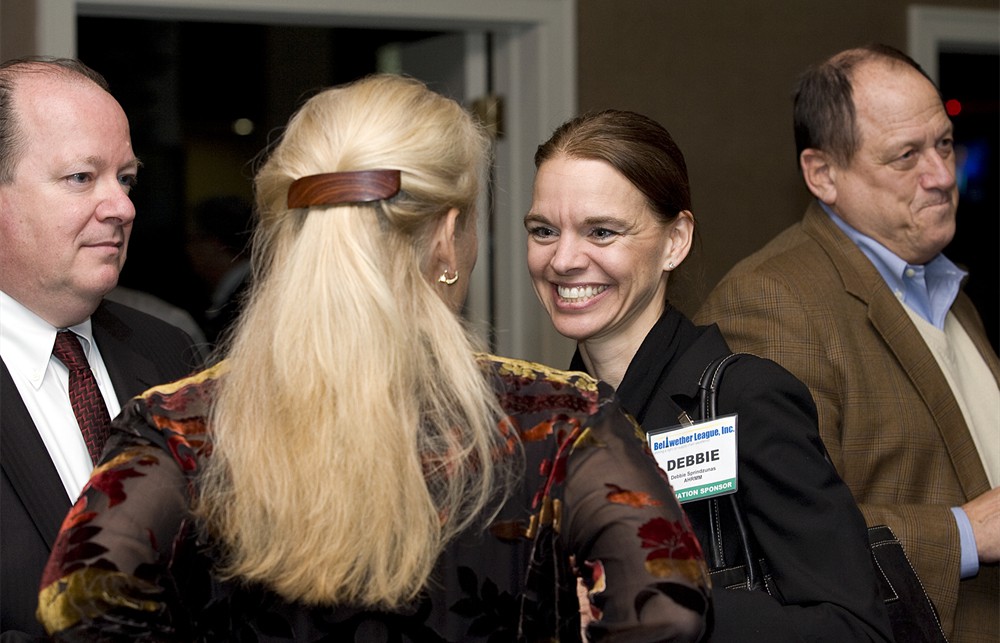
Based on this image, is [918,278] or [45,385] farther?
[918,278]

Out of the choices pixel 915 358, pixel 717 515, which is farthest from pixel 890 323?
pixel 717 515

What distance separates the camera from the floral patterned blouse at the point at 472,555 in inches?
47.1

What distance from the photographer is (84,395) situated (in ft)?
6.28

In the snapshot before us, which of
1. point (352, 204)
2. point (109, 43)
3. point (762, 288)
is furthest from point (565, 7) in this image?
point (109, 43)

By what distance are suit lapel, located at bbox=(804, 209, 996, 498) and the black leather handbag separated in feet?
1.27

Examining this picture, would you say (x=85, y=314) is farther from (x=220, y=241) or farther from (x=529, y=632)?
(x=220, y=241)

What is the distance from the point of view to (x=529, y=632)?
126 cm

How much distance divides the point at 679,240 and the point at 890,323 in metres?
0.57

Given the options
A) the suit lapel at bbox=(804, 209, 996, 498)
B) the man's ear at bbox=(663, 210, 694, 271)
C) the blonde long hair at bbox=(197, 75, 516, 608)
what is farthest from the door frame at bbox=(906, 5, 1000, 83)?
the blonde long hair at bbox=(197, 75, 516, 608)

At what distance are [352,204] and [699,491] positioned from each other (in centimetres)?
72

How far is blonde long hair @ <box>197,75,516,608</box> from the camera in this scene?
1.21 m

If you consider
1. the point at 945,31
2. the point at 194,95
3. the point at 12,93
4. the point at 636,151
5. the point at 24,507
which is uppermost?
the point at 194,95

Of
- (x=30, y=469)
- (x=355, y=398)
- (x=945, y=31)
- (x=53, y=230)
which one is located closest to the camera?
(x=355, y=398)

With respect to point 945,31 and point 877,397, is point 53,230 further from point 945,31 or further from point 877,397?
point 945,31
